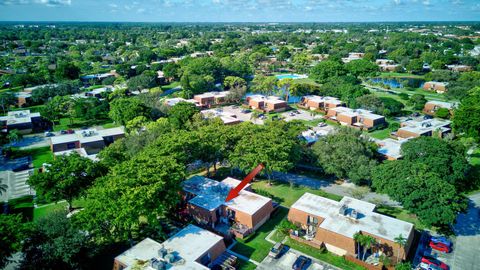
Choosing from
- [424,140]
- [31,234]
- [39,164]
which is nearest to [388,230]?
[424,140]

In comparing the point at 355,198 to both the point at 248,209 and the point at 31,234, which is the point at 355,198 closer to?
the point at 248,209

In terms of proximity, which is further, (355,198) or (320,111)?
(320,111)

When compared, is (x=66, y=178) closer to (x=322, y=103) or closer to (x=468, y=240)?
(x=468, y=240)

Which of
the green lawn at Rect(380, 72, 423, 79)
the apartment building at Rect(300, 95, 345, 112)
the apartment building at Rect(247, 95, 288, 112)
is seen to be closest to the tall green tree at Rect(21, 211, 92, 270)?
the apartment building at Rect(247, 95, 288, 112)

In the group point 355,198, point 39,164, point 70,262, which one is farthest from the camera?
point 39,164

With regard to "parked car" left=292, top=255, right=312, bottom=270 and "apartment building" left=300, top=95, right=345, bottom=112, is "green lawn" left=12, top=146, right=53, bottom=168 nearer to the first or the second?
"parked car" left=292, top=255, right=312, bottom=270

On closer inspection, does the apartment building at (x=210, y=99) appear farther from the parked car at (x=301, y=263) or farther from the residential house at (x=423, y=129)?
the parked car at (x=301, y=263)

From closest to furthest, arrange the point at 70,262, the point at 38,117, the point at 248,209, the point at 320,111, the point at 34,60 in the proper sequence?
1. the point at 70,262
2. the point at 248,209
3. the point at 38,117
4. the point at 320,111
5. the point at 34,60
